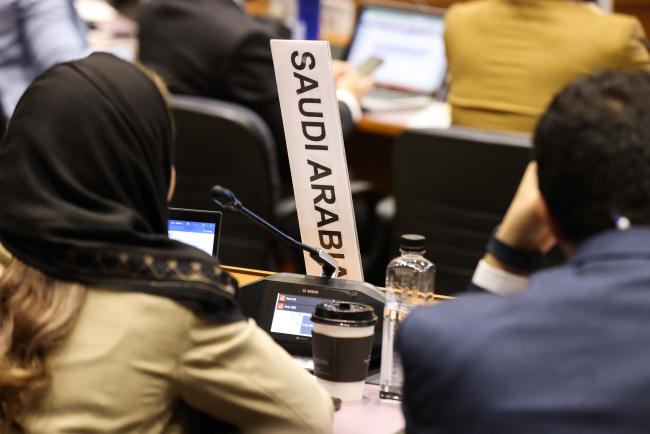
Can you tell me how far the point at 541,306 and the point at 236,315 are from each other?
19.8 inches

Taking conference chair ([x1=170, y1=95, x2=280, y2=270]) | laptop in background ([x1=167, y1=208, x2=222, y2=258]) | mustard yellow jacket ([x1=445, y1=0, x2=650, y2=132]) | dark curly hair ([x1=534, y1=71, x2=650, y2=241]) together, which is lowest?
conference chair ([x1=170, y1=95, x2=280, y2=270])

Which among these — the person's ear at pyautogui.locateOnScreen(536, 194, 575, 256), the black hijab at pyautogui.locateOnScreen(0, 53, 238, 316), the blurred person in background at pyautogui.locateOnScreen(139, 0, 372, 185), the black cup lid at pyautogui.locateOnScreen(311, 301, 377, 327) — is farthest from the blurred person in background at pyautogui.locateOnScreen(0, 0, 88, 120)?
the person's ear at pyautogui.locateOnScreen(536, 194, 575, 256)

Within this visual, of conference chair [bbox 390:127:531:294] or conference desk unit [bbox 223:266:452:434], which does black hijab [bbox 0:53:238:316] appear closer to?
conference desk unit [bbox 223:266:452:434]

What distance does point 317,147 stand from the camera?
212 centimetres

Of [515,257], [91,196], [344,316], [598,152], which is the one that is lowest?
[344,316]

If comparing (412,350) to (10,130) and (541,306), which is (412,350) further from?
(10,130)

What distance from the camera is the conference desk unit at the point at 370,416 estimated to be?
1808mm

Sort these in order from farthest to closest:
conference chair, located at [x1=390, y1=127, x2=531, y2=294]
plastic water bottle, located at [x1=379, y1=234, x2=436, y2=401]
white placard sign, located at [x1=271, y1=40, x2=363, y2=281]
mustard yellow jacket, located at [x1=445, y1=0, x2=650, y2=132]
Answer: mustard yellow jacket, located at [x1=445, y1=0, x2=650, y2=132] → conference chair, located at [x1=390, y1=127, x2=531, y2=294] → white placard sign, located at [x1=271, y1=40, x2=363, y2=281] → plastic water bottle, located at [x1=379, y1=234, x2=436, y2=401]

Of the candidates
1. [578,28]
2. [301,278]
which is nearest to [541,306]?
[301,278]

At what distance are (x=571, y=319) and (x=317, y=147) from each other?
97 centimetres

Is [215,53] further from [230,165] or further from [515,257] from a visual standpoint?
[515,257]

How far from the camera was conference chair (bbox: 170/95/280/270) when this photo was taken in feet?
11.2

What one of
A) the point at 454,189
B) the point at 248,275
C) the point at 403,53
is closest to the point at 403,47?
the point at 403,53

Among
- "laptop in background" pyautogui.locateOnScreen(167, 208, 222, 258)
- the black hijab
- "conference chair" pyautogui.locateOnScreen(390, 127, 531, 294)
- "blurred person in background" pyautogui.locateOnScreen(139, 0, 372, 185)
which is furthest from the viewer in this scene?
"blurred person in background" pyautogui.locateOnScreen(139, 0, 372, 185)
